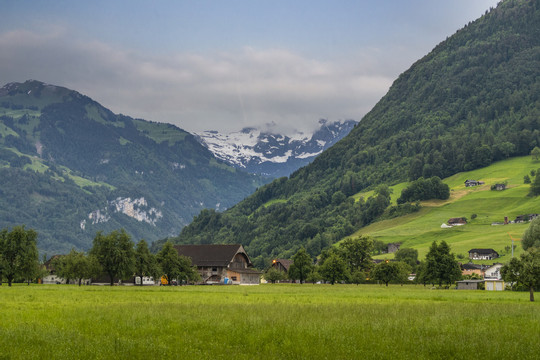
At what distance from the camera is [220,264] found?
159000 mm

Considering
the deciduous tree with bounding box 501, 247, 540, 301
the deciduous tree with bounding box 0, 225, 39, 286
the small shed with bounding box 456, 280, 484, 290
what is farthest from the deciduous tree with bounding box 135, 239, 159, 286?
the deciduous tree with bounding box 501, 247, 540, 301

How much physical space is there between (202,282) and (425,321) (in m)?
118

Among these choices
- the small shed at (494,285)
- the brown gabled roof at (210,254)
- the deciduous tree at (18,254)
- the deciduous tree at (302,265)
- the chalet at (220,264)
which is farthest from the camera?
the brown gabled roof at (210,254)

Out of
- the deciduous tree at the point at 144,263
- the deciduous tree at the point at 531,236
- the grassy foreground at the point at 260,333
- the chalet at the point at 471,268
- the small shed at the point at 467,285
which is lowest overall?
the small shed at the point at 467,285

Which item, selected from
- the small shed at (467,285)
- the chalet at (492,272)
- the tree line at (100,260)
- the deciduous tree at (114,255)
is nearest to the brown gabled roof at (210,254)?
the tree line at (100,260)

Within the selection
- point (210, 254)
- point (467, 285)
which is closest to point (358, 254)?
point (467, 285)

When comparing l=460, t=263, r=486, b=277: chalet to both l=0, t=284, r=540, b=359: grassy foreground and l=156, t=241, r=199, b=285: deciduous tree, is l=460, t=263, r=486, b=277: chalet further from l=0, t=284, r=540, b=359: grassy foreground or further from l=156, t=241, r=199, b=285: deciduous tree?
l=0, t=284, r=540, b=359: grassy foreground

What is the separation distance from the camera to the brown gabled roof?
159875mm

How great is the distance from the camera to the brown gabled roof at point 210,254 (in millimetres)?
159875

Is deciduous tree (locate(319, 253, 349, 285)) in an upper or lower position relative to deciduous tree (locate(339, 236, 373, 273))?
lower

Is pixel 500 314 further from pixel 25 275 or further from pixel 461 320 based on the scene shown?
pixel 25 275

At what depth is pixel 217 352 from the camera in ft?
87.1

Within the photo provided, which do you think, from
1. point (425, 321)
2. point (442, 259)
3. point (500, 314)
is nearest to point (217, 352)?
point (425, 321)

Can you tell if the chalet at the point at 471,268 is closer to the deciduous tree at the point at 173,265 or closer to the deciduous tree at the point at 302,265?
the deciduous tree at the point at 302,265
